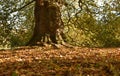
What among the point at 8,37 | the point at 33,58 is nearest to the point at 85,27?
the point at 8,37

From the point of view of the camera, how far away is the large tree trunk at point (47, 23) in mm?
15109

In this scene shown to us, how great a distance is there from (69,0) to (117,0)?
3.63m

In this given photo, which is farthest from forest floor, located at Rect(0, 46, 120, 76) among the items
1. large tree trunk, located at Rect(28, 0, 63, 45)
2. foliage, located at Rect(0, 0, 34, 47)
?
foliage, located at Rect(0, 0, 34, 47)

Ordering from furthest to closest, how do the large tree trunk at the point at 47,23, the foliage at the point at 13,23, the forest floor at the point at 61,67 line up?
the foliage at the point at 13,23 < the large tree trunk at the point at 47,23 < the forest floor at the point at 61,67

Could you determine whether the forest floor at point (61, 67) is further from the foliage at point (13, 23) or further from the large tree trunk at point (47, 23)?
the foliage at point (13, 23)

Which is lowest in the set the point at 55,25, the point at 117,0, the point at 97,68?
the point at 97,68

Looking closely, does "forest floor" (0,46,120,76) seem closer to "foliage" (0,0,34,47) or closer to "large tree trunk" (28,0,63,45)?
"large tree trunk" (28,0,63,45)

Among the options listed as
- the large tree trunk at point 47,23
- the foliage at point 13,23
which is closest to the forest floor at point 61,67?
A: the large tree trunk at point 47,23

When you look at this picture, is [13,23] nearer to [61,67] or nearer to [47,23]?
[47,23]

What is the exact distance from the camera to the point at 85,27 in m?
22.3

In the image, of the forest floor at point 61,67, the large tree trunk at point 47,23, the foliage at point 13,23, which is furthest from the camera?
the foliage at point 13,23

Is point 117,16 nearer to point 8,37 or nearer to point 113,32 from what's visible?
point 113,32

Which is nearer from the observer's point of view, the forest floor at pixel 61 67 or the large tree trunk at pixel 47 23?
the forest floor at pixel 61 67

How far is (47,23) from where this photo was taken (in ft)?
50.3
